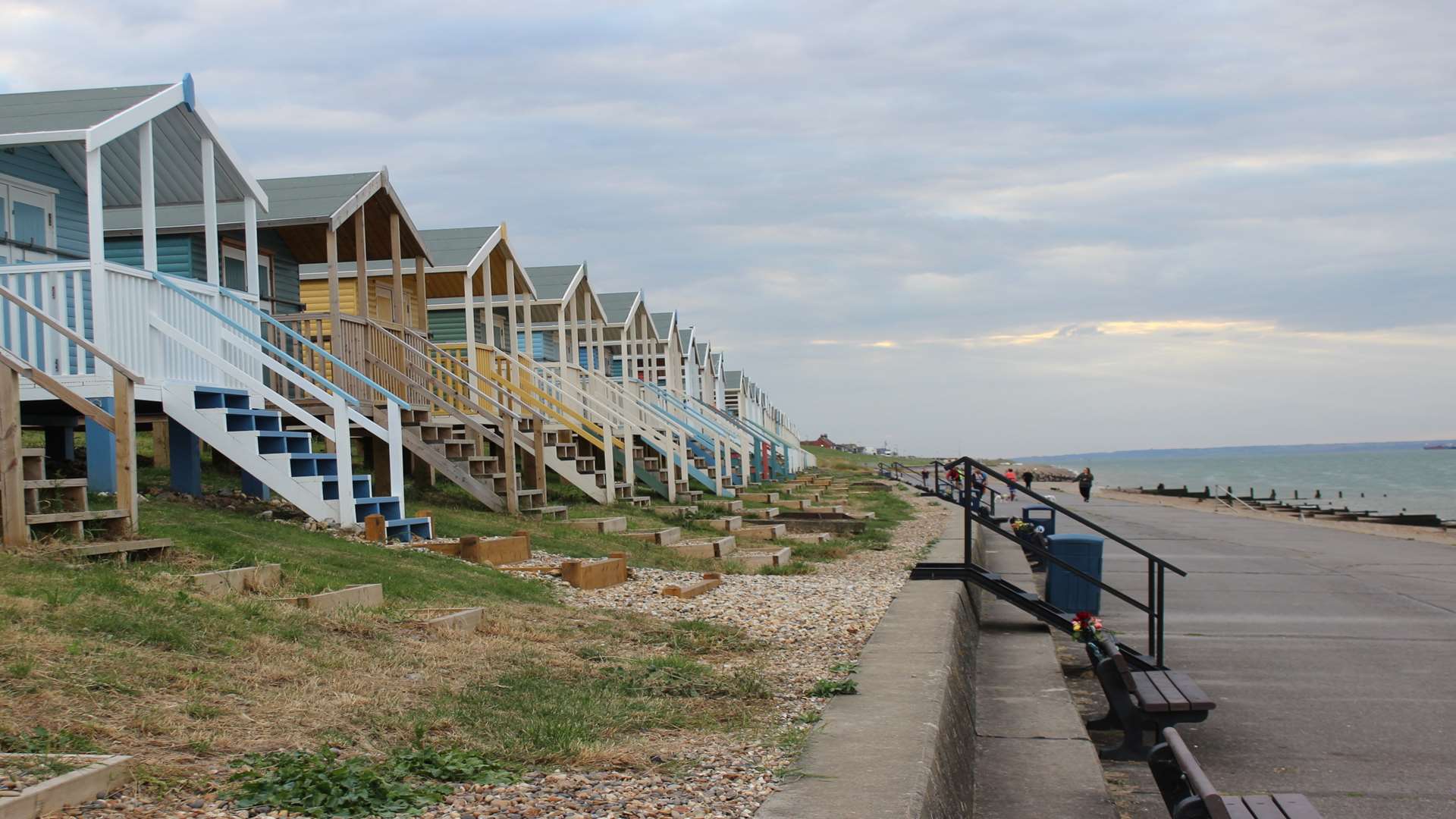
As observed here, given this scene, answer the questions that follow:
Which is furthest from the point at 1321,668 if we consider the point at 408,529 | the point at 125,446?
the point at 125,446

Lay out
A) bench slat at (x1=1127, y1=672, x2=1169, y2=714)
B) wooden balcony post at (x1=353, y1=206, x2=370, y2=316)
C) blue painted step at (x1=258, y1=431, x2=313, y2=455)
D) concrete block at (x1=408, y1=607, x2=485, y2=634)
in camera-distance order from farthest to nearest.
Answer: wooden balcony post at (x1=353, y1=206, x2=370, y2=316)
blue painted step at (x1=258, y1=431, x2=313, y2=455)
concrete block at (x1=408, y1=607, x2=485, y2=634)
bench slat at (x1=1127, y1=672, x2=1169, y2=714)

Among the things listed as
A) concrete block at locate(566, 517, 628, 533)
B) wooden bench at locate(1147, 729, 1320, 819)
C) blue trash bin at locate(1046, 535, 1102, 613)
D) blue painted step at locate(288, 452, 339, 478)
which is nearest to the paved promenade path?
blue trash bin at locate(1046, 535, 1102, 613)

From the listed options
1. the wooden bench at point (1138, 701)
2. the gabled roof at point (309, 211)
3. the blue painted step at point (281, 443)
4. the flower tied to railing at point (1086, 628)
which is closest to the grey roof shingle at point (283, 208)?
the gabled roof at point (309, 211)

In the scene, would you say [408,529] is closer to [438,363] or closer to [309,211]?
[309,211]

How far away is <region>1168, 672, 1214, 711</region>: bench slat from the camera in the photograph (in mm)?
7234

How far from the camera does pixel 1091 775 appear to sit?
638 cm

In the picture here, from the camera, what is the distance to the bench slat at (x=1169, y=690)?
7.20 meters

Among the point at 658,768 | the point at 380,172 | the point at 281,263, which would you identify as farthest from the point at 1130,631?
the point at 281,263

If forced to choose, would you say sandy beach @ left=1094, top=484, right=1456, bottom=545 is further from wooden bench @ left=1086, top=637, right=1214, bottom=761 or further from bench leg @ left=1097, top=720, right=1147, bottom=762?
bench leg @ left=1097, top=720, right=1147, bottom=762

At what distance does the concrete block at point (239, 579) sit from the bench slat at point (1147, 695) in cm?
545

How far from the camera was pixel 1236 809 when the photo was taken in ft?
15.0

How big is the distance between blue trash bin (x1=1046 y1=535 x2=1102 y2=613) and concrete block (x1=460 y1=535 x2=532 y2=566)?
5151 mm

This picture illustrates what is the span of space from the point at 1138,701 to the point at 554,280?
23.9 m

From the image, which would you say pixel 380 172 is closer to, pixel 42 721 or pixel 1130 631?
pixel 1130 631
